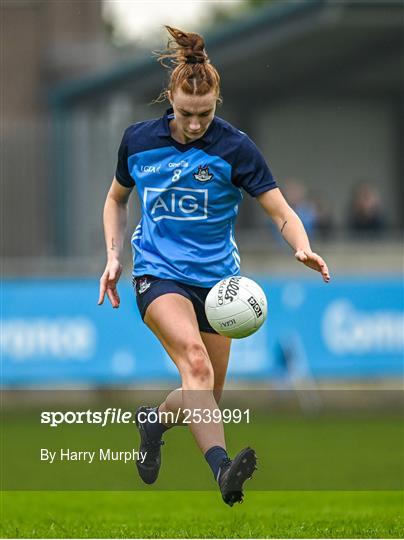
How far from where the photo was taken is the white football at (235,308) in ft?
22.9

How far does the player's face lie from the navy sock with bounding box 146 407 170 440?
5.48 ft

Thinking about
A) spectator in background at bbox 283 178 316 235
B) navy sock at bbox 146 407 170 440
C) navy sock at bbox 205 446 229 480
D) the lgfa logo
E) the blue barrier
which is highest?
the lgfa logo

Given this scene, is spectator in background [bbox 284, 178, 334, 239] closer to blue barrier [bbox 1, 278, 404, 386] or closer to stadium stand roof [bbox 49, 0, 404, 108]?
blue barrier [bbox 1, 278, 404, 386]

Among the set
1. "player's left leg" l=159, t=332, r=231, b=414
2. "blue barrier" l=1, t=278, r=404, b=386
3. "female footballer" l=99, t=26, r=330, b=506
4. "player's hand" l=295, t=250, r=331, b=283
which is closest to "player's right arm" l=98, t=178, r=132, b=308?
"female footballer" l=99, t=26, r=330, b=506

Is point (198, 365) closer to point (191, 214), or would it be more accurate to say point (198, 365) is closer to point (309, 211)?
point (191, 214)

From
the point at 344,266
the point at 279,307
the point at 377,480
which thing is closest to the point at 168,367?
the point at 279,307

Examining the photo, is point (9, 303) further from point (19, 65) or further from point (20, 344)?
point (19, 65)

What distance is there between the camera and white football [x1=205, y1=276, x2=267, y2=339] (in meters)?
6.98

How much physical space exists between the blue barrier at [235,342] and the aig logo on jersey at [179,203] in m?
8.91

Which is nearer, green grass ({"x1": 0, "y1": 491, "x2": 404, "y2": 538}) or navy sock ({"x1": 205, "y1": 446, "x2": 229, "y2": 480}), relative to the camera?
navy sock ({"x1": 205, "y1": 446, "x2": 229, "y2": 480})

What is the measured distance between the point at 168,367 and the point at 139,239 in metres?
8.86

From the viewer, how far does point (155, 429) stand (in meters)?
7.74

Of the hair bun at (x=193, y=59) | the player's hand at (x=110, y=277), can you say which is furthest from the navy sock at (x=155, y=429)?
the hair bun at (x=193, y=59)

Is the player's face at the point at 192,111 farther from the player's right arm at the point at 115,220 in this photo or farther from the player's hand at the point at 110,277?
the player's hand at the point at 110,277
